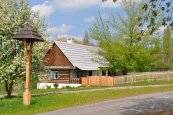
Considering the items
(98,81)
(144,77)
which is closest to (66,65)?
(98,81)

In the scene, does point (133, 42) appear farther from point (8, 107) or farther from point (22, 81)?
point (8, 107)

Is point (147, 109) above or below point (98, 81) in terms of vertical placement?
below

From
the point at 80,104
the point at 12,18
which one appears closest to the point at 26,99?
the point at 80,104

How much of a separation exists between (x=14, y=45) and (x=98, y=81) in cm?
2030

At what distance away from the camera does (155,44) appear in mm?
44000

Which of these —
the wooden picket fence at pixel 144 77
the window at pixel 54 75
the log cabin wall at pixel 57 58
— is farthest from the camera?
the window at pixel 54 75

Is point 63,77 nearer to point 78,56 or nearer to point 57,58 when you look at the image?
point 57,58

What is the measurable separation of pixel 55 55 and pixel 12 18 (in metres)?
25.3

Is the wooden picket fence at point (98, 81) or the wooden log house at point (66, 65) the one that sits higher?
the wooden log house at point (66, 65)

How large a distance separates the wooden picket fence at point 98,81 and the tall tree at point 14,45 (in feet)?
55.4

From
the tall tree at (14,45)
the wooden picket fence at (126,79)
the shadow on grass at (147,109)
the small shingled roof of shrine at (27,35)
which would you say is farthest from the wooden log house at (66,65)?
the shadow on grass at (147,109)

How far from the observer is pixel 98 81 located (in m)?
47.4

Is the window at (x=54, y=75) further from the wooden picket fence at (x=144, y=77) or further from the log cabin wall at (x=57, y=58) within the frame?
the wooden picket fence at (x=144, y=77)

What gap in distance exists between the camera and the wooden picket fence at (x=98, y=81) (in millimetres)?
45594
